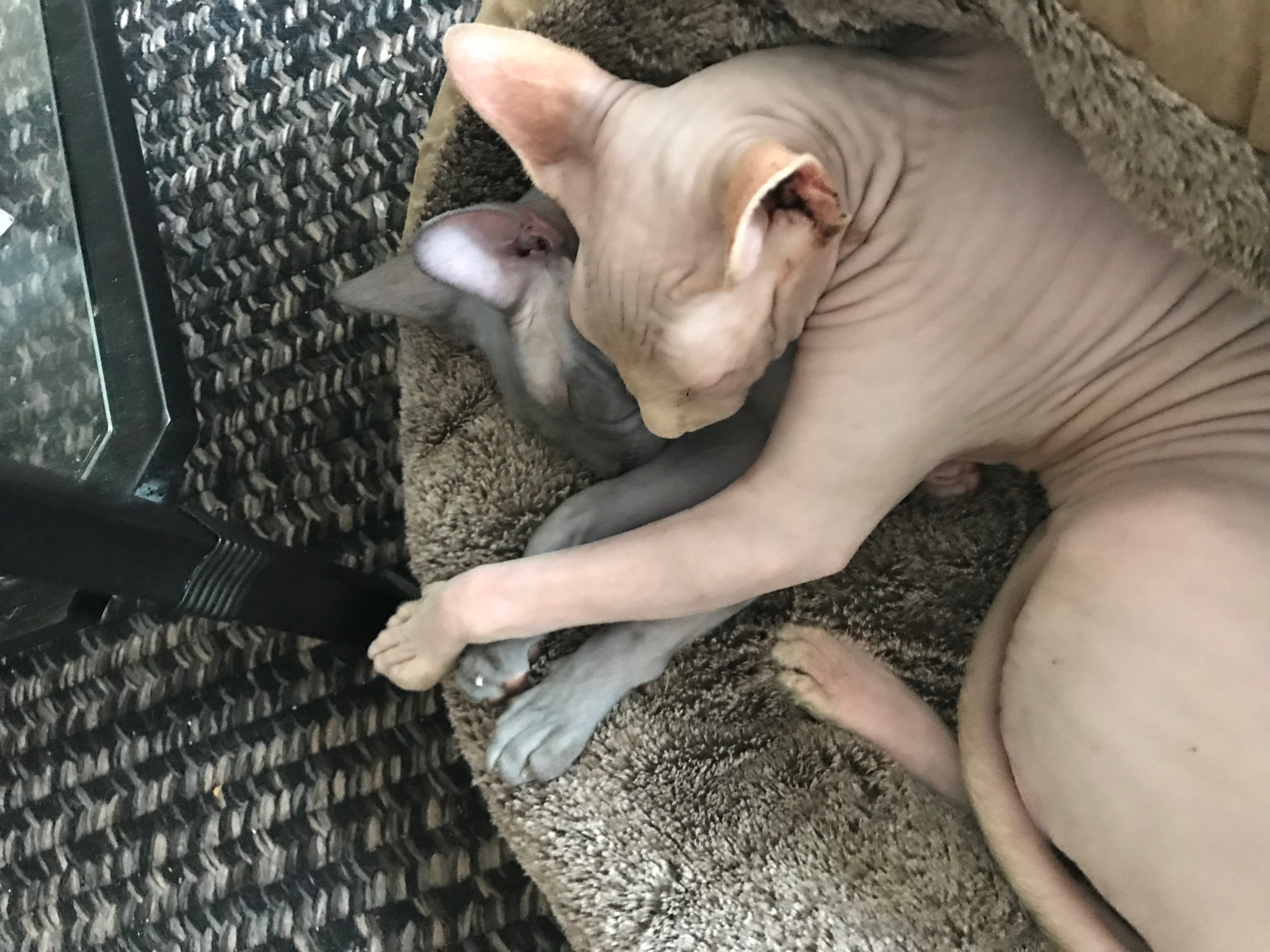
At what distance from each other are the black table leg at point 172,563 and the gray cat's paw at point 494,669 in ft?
0.53

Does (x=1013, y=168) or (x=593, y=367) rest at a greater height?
(x=1013, y=168)

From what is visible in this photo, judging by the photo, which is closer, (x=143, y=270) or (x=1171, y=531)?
(x=1171, y=531)

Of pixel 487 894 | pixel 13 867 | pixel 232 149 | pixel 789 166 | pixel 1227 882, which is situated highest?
pixel 789 166

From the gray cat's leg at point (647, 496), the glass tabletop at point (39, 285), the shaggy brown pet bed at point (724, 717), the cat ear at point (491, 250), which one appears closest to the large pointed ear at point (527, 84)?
the cat ear at point (491, 250)

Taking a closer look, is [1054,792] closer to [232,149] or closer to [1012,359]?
[1012,359]

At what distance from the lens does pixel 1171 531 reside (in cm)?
86

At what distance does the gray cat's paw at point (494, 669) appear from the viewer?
41.7 inches

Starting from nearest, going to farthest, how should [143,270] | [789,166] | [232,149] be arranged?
[789,166]
[143,270]
[232,149]

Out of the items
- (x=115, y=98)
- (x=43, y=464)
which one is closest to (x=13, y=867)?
(x=43, y=464)

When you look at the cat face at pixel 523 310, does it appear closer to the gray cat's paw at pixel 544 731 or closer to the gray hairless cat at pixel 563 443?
the gray hairless cat at pixel 563 443

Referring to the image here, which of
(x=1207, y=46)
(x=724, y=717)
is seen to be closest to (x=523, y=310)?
(x=724, y=717)

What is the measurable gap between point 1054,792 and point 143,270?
0.92 meters

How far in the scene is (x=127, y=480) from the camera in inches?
35.6

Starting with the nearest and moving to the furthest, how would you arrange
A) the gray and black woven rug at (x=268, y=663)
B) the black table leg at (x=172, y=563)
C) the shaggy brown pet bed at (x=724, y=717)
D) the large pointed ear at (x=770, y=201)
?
1. the large pointed ear at (x=770, y=201)
2. the black table leg at (x=172, y=563)
3. the shaggy brown pet bed at (x=724, y=717)
4. the gray and black woven rug at (x=268, y=663)
